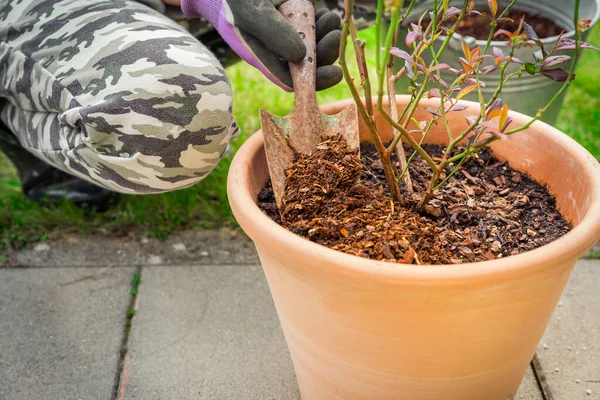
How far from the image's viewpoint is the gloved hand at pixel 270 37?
1.21 m

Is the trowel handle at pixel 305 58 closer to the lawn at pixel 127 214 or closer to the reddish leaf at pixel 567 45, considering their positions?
the reddish leaf at pixel 567 45

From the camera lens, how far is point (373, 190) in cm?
112

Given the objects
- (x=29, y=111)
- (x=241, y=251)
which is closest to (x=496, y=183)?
(x=241, y=251)

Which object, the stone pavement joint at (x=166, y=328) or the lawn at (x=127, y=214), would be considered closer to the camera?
the stone pavement joint at (x=166, y=328)

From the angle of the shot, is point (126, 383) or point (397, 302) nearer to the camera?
point (397, 302)

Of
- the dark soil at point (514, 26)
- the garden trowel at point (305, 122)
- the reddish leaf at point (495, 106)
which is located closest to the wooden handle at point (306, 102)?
the garden trowel at point (305, 122)

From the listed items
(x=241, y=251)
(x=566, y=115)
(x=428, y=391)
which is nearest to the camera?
(x=428, y=391)

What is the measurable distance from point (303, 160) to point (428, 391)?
18.7 inches

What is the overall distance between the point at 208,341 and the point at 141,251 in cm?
42

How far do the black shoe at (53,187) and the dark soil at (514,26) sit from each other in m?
1.31

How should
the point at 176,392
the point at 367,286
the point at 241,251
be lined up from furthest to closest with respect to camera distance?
the point at 241,251 → the point at 176,392 → the point at 367,286

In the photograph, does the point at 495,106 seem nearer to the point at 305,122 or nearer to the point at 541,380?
the point at 305,122

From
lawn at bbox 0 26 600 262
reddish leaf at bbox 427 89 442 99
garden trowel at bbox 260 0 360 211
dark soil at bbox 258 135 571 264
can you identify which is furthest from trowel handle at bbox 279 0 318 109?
lawn at bbox 0 26 600 262

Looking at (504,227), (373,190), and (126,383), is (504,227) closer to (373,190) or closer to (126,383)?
(373,190)
